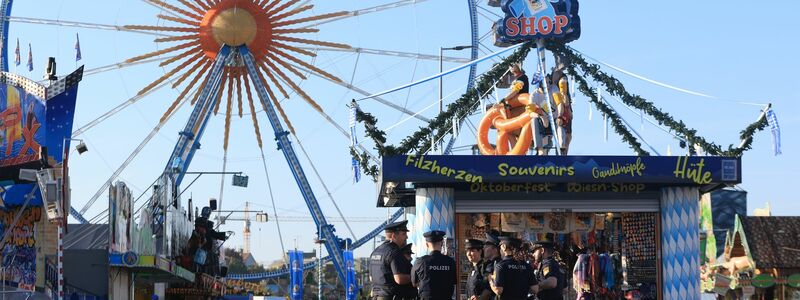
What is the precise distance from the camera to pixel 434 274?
52.8 feet

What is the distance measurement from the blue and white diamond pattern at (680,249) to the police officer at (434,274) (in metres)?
10.9

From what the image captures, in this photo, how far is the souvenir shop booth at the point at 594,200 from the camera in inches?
1011

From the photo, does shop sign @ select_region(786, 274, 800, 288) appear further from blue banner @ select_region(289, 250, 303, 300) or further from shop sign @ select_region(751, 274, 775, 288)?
blue banner @ select_region(289, 250, 303, 300)

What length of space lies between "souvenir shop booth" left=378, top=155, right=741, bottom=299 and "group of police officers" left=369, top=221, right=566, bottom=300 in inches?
305

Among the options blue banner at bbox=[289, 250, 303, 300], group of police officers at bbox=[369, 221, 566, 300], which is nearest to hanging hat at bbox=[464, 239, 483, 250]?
group of police officers at bbox=[369, 221, 566, 300]

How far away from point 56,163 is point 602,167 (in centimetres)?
1042

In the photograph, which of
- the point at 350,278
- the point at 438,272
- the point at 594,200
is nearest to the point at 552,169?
the point at 594,200

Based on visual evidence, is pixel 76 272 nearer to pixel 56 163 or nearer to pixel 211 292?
pixel 56 163

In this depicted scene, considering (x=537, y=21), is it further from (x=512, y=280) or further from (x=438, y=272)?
(x=438, y=272)

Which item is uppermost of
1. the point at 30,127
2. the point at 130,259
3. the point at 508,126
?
the point at 508,126

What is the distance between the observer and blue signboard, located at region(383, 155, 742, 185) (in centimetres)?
2553

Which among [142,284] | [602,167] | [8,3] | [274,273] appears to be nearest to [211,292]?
[142,284]

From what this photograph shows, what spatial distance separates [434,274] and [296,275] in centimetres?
4135

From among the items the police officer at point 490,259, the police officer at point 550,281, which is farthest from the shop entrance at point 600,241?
the police officer at point 490,259
